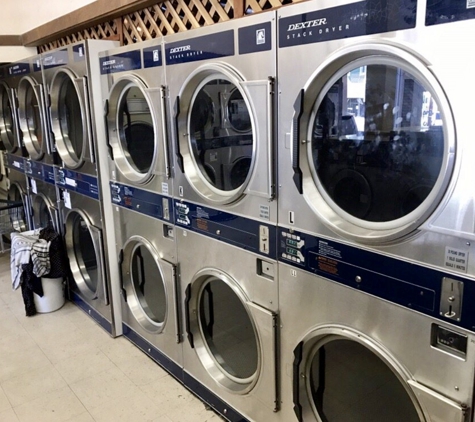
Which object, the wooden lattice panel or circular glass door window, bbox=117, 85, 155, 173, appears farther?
the wooden lattice panel

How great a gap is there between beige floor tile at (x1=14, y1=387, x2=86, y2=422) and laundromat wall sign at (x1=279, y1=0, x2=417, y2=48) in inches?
95.7

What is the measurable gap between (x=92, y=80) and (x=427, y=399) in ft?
9.10

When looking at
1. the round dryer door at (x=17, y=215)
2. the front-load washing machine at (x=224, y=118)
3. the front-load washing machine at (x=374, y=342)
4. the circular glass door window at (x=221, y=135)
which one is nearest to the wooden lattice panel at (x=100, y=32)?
the front-load washing machine at (x=224, y=118)

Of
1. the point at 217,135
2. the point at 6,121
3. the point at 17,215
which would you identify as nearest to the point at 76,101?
the point at 217,135

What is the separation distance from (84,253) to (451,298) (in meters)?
3.32

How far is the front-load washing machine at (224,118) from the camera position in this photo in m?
1.93

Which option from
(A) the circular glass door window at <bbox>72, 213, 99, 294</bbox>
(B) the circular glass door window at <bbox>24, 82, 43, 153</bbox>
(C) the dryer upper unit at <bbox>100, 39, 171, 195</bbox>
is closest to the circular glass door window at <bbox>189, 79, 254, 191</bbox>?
(C) the dryer upper unit at <bbox>100, 39, 171, 195</bbox>

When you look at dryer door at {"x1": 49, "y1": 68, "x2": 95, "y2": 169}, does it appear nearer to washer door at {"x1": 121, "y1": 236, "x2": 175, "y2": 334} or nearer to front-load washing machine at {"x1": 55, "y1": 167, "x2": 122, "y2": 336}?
→ front-load washing machine at {"x1": 55, "y1": 167, "x2": 122, "y2": 336}

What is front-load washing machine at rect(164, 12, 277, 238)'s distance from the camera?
6.33ft

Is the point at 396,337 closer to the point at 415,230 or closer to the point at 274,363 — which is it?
the point at 415,230

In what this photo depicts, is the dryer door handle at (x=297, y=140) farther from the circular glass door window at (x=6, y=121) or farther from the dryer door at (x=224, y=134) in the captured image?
the circular glass door window at (x=6, y=121)

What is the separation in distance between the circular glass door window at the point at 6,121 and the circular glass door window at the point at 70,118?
162cm

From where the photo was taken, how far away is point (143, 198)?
9.70 feet

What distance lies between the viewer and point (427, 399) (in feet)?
4.97
